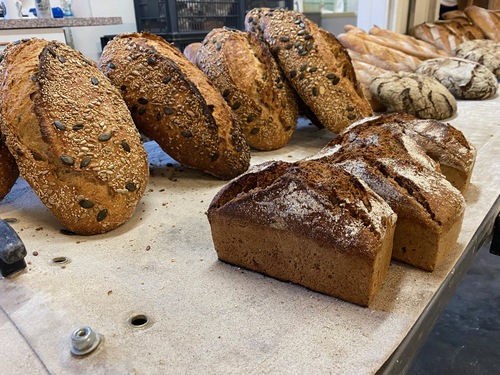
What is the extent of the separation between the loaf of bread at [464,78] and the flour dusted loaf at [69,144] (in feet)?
6.32

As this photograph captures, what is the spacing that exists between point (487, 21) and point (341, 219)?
3503 mm

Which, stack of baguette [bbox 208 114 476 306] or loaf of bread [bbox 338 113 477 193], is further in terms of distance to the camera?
loaf of bread [bbox 338 113 477 193]

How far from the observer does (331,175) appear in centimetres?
83

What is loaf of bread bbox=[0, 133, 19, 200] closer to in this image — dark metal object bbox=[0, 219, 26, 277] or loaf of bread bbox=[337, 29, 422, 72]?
dark metal object bbox=[0, 219, 26, 277]

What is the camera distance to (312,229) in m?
0.78

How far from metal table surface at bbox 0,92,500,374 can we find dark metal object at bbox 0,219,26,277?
0.9 inches

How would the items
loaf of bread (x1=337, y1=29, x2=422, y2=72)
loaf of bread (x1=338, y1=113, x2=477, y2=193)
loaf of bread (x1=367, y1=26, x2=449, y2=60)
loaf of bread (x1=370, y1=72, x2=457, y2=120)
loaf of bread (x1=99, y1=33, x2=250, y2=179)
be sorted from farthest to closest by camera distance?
loaf of bread (x1=367, y1=26, x2=449, y2=60), loaf of bread (x1=337, y1=29, x2=422, y2=72), loaf of bread (x1=370, y1=72, x2=457, y2=120), loaf of bread (x1=99, y1=33, x2=250, y2=179), loaf of bread (x1=338, y1=113, x2=477, y2=193)

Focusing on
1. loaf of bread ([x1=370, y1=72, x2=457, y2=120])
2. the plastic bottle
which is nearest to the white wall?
the plastic bottle

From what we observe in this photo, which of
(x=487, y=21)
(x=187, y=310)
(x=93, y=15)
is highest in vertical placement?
(x=93, y=15)

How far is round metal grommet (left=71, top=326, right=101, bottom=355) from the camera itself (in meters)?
0.66

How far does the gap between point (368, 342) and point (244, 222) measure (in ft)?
1.06

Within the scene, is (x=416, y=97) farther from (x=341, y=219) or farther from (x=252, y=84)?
(x=341, y=219)

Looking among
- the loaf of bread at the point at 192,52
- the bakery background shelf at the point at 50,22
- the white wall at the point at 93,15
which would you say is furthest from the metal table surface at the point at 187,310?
the white wall at the point at 93,15

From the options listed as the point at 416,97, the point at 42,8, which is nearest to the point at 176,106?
the point at 416,97
